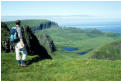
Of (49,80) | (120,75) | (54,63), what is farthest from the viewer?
(54,63)

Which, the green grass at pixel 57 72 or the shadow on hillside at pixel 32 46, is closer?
the green grass at pixel 57 72

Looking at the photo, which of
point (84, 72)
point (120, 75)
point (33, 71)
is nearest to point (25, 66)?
point (33, 71)

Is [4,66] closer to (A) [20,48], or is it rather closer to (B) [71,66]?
(A) [20,48]

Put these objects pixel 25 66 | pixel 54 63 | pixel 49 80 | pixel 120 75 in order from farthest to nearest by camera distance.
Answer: pixel 54 63 → pixel 25 66 → pixel 120 75 → pixel 49 80

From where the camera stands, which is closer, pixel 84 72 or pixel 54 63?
pixel 84 72

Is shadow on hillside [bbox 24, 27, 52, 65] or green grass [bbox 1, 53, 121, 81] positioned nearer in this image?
green grass [bbox 1, 53, 121, 81]

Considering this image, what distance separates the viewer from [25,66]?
1906 cm

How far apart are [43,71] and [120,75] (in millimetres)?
6757

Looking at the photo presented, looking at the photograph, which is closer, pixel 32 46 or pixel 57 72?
pixel 57 72

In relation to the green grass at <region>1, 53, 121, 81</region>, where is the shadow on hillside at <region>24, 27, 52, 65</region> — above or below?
below

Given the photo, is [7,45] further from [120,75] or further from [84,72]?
[120,75]

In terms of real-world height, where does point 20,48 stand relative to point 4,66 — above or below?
above

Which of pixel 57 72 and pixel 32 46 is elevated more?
pixel 57 72

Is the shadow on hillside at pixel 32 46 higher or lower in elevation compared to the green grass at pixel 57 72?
lower
